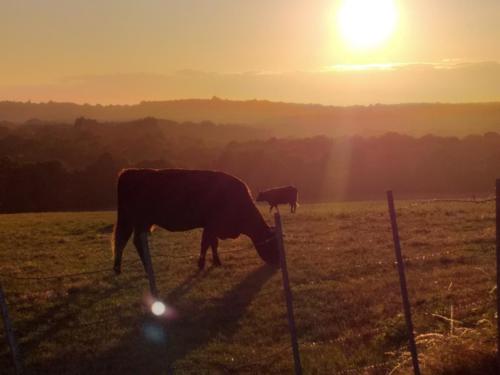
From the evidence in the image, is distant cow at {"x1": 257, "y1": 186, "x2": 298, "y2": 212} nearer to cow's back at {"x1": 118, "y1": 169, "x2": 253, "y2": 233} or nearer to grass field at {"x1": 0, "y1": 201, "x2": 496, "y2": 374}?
grass field at {"x1": 0, "y1": 201, "x2": 496, "y2": 374}

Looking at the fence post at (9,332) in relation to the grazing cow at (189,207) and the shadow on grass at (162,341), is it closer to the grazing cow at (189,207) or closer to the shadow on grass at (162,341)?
the shadow on grass at (162,341)

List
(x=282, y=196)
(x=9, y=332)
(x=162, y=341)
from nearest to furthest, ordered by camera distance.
Answer: (x=9, y=332) → (x=162, y=341) → (x=282, y=196)

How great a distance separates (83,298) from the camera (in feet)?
38.8

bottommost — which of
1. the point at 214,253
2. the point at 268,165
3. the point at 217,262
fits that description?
the point at 217,262

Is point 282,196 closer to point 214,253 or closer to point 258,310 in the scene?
point 214,253

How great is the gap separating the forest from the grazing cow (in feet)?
125

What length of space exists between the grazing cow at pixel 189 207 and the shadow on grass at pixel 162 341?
2.55 metres

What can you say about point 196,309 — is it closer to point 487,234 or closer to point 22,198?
point 487,234

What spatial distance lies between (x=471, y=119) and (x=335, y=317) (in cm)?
17403

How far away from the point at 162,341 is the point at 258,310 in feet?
7.24

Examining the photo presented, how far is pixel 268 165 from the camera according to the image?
66938mm

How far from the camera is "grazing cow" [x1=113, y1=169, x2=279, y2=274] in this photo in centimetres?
1394

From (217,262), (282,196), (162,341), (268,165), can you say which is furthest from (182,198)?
(268,165)

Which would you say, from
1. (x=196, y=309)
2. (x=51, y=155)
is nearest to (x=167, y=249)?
(x=196, y=309)
